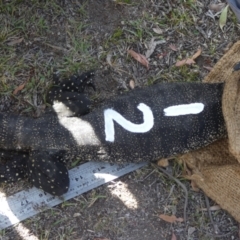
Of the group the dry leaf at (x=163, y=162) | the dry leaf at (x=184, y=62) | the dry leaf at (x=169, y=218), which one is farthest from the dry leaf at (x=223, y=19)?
the dry leaf at (x=169, y=218)

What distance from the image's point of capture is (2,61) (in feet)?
13.1

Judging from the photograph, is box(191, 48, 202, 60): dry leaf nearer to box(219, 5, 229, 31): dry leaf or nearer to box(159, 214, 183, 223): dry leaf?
box(219, 5, 229, 31): dry leaf

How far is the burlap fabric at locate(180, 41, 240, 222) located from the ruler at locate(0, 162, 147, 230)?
1.39 feet

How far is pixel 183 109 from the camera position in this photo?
148 inches

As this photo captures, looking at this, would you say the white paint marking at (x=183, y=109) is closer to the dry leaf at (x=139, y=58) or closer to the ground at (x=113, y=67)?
the ground at (x=113, y=67)

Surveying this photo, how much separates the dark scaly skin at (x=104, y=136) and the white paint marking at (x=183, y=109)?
0.03 meters

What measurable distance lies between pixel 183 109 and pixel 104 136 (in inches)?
23.7

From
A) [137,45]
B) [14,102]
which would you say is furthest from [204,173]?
[14,102]

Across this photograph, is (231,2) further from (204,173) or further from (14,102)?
(14,102)

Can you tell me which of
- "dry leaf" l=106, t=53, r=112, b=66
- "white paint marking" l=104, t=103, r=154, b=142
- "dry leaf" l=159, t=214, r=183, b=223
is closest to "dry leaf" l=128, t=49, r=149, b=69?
"dry leaf" l=106, t=53, r=112, b=66

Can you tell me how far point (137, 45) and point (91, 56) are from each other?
389 millimetres

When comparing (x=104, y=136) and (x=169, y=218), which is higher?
(x=104, y=136)

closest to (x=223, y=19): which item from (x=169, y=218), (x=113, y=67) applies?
(x=113, y=67)

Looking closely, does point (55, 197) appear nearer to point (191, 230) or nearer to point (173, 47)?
point (191, 230)
